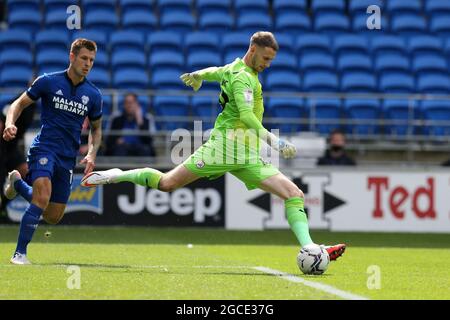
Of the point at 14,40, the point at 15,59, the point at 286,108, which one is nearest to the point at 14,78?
the point at 15,59

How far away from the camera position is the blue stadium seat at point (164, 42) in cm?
2225

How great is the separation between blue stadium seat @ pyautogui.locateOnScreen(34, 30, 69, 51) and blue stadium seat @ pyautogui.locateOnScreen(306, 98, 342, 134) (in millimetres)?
5514

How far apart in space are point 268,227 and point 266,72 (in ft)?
15.3

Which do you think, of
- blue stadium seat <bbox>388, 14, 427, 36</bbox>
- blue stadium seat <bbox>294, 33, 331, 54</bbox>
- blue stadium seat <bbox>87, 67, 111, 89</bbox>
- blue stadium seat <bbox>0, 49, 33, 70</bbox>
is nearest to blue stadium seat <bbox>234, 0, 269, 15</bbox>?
blue stadium seat <bbox>294, 33, 331, 54</bbox>

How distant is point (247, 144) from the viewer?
399 inches

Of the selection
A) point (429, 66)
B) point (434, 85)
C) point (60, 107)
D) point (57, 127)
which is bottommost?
point (57, 127)

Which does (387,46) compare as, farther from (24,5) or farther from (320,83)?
(24,5)

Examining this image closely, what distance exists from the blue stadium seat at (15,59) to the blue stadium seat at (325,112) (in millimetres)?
5980

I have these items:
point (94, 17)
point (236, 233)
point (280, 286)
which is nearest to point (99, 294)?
point (280, 286)

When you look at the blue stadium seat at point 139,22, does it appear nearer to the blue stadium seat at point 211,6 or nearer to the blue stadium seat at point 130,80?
the blue stadium seat at point 211,6

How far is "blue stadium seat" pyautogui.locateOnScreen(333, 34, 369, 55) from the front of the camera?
22.5 meters

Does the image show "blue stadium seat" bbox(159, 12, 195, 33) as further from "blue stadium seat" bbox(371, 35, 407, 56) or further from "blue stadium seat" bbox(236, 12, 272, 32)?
"blue stadium seat" bbox(371, 35, 407, 56)

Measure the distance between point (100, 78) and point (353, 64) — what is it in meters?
5.41

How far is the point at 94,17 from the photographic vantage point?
2291cm
